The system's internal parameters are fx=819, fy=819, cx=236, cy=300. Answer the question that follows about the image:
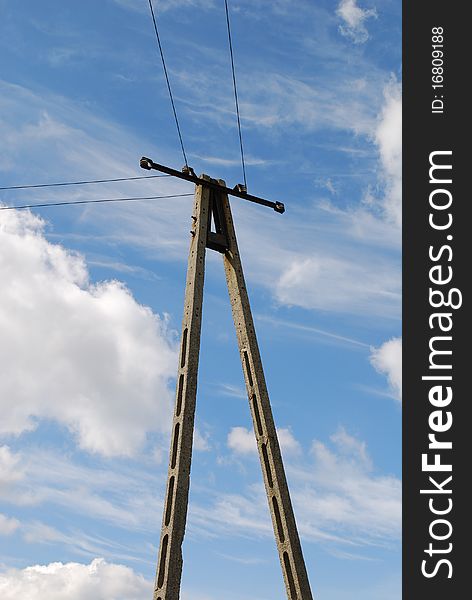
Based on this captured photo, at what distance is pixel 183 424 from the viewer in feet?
40.7

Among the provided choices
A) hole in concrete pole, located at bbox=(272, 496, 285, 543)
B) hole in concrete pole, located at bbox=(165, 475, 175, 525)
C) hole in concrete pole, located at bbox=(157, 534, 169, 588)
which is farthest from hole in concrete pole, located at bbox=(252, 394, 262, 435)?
hole in concrete pole, located at bbox=(157, 534, 169, 588)

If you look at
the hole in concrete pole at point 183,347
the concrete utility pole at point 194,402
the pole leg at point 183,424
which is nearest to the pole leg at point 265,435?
the concrete utility pole at point 194,402

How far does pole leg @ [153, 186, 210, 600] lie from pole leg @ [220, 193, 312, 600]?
0.70 m

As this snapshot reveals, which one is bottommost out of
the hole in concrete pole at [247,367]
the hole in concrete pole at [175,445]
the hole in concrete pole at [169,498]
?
the hole in concrete pole at [169,498]

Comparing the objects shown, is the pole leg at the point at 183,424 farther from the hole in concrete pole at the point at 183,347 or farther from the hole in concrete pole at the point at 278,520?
the hole in concrete pole at the point at 278,520

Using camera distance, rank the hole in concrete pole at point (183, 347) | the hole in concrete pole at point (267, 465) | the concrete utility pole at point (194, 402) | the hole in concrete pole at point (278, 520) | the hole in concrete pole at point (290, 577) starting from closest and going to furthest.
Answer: the concrete utility pole at point (194, 402)
the hole in concrete pole at point (290, 577)
the hole in concrete pole at point (278, 520)
the hole in concrete pole at point (267, 465)
the hole in concrete pole at point (183, 347)

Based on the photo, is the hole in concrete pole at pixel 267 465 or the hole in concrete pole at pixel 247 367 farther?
the hole in concrete pole at pixel 247 367

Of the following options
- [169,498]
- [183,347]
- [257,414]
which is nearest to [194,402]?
[183,347]

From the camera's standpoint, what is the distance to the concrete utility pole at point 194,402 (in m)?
11.7

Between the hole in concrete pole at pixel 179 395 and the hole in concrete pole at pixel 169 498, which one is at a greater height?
the hole in concrete pole at pixel 179 395

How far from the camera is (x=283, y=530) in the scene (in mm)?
12492

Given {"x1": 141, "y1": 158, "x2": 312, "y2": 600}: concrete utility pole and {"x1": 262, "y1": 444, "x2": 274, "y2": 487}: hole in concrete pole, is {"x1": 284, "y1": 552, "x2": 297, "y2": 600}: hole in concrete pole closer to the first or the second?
{"x1": 141, "y1": 158, "x2": 312, "y2": 600}: concrete utility pole

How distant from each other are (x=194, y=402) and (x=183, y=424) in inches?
16.7

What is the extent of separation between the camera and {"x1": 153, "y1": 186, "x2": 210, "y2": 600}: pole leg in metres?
11.5
